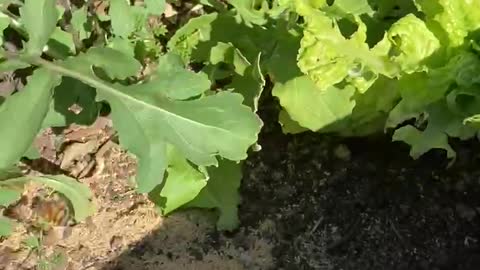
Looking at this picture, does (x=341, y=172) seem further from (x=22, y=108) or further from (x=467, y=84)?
(x=22, y=108)

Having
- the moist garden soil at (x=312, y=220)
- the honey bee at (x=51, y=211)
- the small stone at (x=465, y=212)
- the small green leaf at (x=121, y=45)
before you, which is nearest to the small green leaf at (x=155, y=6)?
the small green leaf at (x=121, y=45)

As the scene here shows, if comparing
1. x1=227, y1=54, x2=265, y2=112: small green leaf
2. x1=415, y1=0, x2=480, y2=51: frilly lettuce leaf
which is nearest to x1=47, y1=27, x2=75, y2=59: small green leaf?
x1=227, y1=54, x2=265, y2=112: small green leaf

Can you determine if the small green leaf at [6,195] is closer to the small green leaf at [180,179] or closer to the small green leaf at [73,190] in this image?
the small green leaf at [73,190]

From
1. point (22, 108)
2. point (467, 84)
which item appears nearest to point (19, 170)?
point (22, 108)

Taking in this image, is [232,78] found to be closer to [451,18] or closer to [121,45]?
[121,45]

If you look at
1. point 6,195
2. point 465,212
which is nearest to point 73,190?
point 6,195
